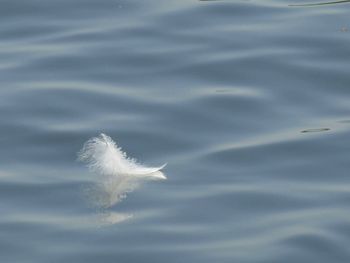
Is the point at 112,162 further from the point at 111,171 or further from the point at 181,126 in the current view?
the point at 181,126

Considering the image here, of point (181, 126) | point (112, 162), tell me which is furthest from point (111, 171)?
point (181, 126)

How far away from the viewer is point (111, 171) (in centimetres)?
499

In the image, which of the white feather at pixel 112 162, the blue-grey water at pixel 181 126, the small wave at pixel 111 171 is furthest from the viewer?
the white feather at pixel 112 162

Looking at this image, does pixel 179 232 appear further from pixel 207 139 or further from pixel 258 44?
pixel 258 44

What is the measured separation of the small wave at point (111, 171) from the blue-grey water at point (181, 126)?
1.6 inches

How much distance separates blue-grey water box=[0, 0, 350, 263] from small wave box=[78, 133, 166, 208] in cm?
4

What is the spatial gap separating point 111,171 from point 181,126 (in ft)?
1.59

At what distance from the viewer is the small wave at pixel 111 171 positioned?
4.84 m

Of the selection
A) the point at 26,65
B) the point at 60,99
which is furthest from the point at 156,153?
the point at 26,65

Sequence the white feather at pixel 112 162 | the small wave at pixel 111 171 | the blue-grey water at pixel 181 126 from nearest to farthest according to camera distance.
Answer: the blue-grey water at pixel 181 126
the small wave at pixel 111 171
the white feather at pixel 112 162

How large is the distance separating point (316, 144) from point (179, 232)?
89cm

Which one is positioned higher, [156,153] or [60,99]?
[60,99]

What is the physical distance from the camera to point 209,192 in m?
4.84

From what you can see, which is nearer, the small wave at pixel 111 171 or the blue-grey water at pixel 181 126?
the blue-grey water at pixel 181 126
